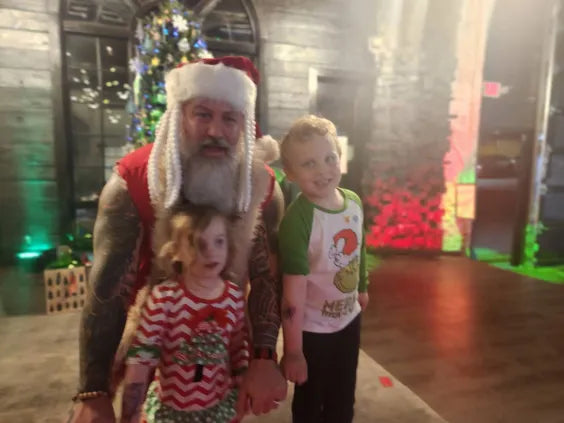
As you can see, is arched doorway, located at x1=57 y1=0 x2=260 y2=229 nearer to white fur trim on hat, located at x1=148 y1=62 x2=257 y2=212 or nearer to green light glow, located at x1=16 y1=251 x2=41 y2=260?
green light glow, located at x1=16 y1=251 x2=41 y2=260

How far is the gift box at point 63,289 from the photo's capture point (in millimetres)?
3291

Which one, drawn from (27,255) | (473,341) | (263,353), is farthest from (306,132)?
(27,255)

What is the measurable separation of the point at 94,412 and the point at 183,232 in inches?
20.4

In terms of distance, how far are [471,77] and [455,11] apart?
0.77m

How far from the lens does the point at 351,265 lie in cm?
135

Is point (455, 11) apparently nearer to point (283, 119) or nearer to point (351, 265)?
point (283, 119)

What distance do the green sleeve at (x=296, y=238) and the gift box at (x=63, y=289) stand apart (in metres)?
2.54

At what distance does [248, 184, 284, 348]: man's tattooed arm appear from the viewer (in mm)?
1199

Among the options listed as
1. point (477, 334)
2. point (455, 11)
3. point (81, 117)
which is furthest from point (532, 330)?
point (81, 117)

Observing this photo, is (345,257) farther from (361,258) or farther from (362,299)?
(362,299)

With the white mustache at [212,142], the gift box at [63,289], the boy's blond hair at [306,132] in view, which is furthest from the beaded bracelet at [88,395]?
the gift box at [63,289]

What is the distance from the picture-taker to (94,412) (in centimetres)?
110

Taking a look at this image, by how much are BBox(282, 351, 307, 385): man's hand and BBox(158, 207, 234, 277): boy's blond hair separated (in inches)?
13.6

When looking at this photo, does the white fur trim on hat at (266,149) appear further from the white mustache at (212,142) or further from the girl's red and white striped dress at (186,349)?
the girl's red and white striped dress at (186,349)
